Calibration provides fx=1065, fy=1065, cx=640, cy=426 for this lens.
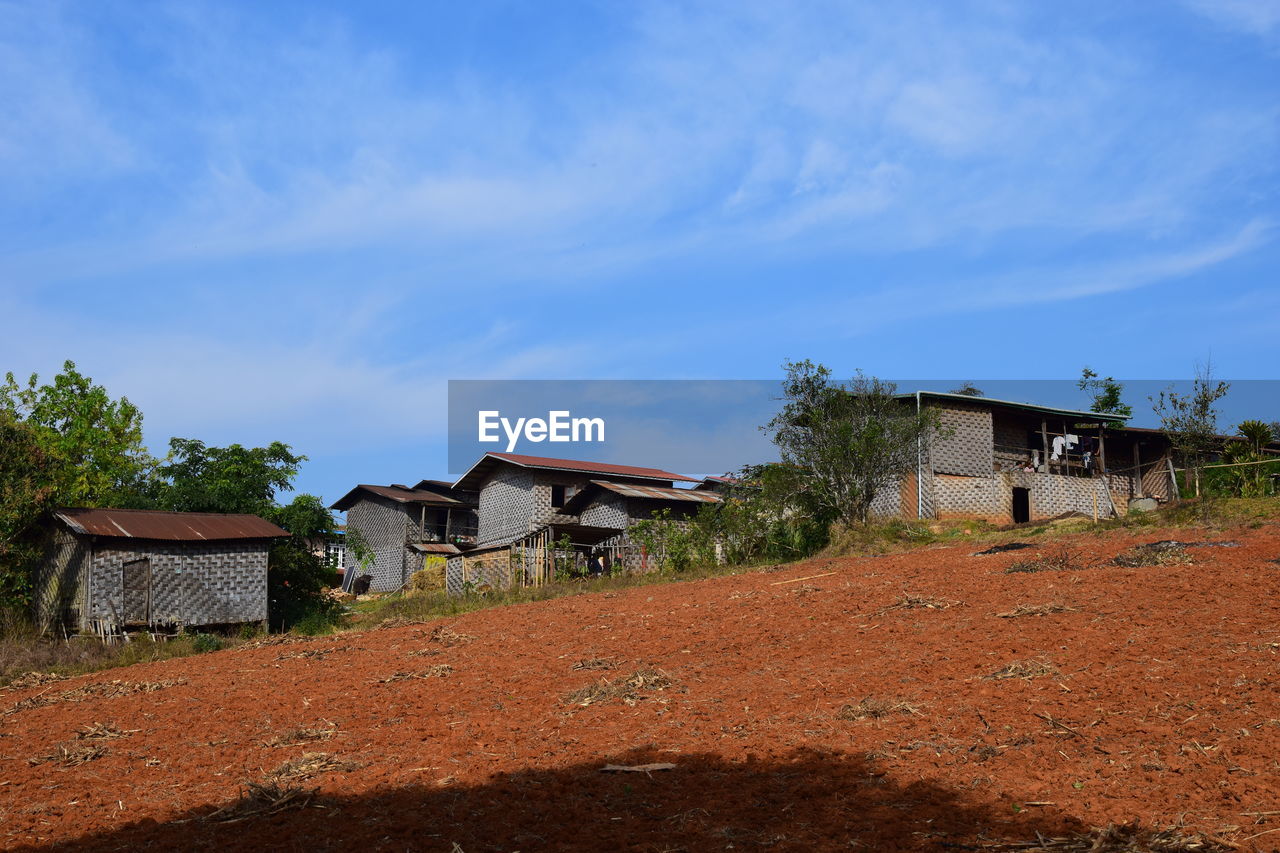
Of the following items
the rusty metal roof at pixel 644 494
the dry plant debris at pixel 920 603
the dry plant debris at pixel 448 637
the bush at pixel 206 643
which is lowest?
the bush at pixel 206 643

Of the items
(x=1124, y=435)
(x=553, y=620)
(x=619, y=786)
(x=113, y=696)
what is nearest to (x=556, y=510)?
(x=1124, y=435)

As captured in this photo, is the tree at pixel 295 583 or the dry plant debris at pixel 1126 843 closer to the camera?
the dry plant debris at pixel 1126 843

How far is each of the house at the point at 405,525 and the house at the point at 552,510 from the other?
3.89 ft

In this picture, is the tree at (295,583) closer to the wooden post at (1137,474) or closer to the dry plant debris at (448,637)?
the dry plant debris at (448,637)

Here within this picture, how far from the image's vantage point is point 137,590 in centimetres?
2077

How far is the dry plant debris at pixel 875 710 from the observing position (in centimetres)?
927

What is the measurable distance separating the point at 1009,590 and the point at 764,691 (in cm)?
542

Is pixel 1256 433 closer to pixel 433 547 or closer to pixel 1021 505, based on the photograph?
pixel 1021 505

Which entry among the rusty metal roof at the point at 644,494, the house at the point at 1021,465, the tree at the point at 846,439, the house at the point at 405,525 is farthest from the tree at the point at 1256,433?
the house at the point at 405,525

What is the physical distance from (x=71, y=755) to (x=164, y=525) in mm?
12428

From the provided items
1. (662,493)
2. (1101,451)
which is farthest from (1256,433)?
(662,493)

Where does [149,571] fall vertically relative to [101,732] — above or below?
above

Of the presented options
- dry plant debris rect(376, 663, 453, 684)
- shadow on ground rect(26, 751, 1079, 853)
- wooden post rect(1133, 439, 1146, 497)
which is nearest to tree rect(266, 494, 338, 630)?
dry plant debris rect(376, 663, 453, 684)

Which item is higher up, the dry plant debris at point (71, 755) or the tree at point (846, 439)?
the tree at point (846, 439)
